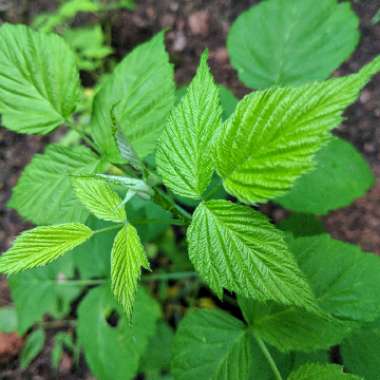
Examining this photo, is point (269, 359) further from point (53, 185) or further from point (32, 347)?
point (32, 347)

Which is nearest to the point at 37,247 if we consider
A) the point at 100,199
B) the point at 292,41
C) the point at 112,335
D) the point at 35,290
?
the point at 100,199

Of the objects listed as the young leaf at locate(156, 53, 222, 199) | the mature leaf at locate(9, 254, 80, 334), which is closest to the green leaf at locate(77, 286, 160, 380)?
the mature leaf at locate(9, 254, 80, 334)

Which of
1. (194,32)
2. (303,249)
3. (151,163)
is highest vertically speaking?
(194,32)

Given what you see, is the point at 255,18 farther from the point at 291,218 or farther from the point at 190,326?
the point at 190,326

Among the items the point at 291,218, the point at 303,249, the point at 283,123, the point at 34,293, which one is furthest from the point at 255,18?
the point at 34,293

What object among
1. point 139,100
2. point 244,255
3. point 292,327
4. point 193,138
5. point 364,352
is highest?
point 139,100

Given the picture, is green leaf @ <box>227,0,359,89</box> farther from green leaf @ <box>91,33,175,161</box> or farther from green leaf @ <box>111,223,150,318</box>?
green leaf @ <box>111,223,150,318</box>
